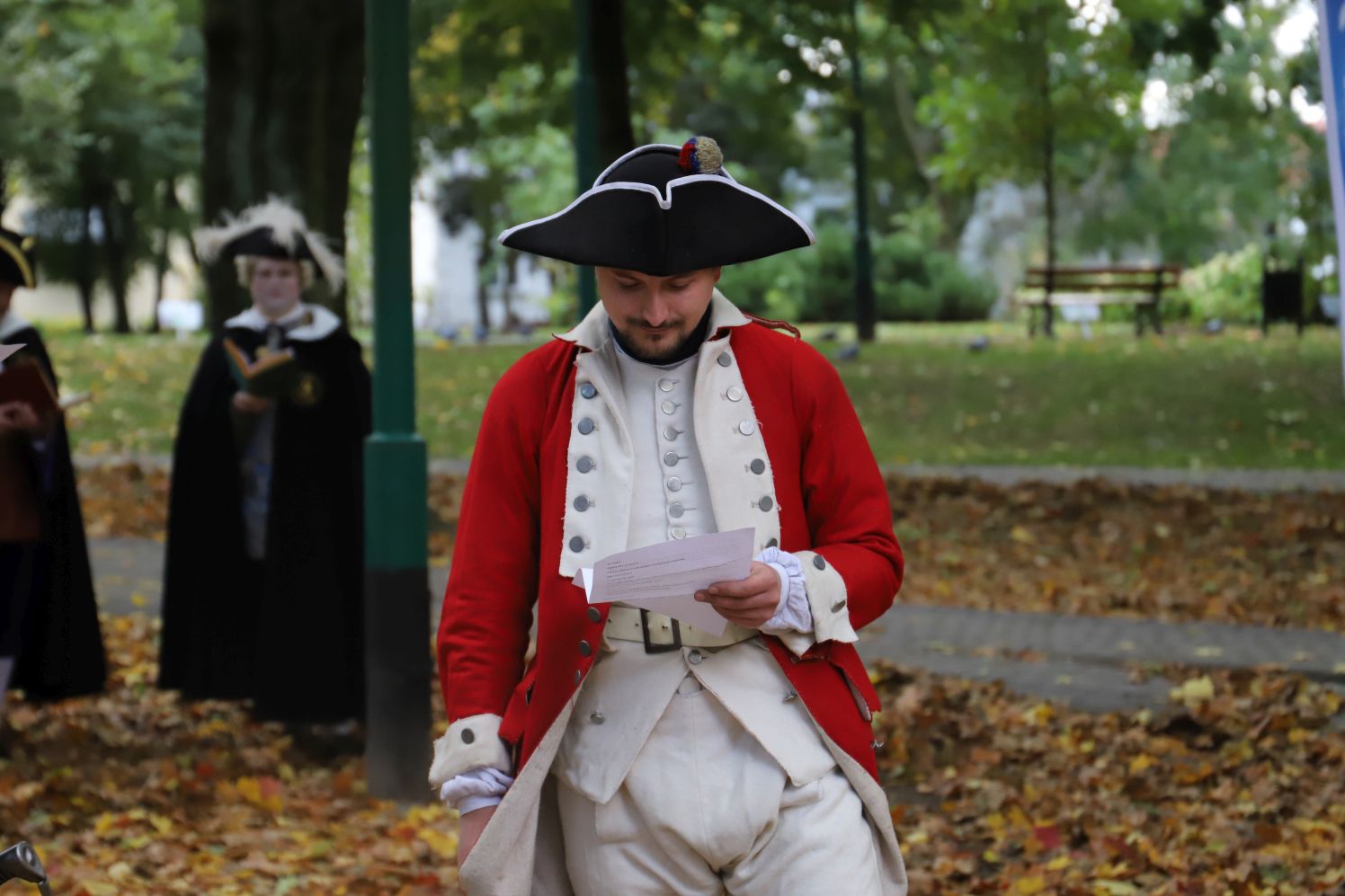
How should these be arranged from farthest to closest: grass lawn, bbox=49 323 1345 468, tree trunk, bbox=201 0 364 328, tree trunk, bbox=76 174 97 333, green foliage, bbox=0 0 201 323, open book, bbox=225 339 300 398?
tree trunk, bbox=76 174 97 333 < green foliage, bbox=0 0 201 323 < grass lawn, bbox=49 323 1345 468 < tree trunk, bbox=201 0 364 328 < open book, bbox=225 339 300 398

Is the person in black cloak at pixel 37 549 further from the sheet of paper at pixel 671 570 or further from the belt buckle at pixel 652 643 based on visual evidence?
the sheet of paper at pixel 671 570

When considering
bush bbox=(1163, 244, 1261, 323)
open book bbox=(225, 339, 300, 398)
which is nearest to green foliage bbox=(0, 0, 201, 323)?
bush bbox=(1163, 244, 1261, 323)

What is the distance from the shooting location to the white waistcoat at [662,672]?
2.90m

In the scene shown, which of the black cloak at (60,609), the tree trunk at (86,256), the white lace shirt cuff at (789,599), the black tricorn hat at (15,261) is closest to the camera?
the white lace shirt cuff at (789,599)

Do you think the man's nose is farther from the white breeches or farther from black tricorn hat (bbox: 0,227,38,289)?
black tricorn hat (bbox: 0,227,38,289)

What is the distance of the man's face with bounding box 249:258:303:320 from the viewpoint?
7332 mm

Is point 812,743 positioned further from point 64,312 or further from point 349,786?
point 64,312

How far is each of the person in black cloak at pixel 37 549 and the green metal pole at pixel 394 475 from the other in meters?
1.20

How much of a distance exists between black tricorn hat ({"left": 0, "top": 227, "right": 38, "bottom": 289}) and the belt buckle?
4314mm

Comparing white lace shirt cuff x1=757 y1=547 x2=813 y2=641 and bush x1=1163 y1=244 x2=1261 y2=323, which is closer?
white lace shirt cuff x1=757 y1=547 x2=813 y2=641

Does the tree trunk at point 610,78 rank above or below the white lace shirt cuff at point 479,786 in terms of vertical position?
above

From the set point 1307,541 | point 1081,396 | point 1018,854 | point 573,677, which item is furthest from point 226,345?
point 1081,396

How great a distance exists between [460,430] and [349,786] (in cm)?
1277

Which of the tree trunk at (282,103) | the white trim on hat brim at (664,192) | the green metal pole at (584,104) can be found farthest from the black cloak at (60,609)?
the tree trunk at (282,103)
